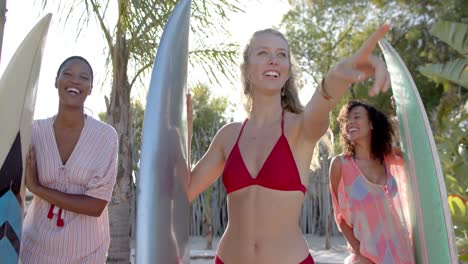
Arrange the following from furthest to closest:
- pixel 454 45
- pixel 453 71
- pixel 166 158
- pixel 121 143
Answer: pixel 453 71, pixel 454 45, pixel 121 143, pixel 166 158

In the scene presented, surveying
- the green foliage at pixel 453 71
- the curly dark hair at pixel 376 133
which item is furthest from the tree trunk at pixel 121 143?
the green foliage at pixel 453 71

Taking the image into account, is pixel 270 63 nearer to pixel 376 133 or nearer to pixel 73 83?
pixel 73 83

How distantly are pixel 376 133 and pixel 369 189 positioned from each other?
1.25 ft

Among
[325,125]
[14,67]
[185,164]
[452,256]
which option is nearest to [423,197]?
[452,256]

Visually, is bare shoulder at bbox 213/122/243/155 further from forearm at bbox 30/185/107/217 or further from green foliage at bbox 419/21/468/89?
green foliage at bbox 419/21/468/89

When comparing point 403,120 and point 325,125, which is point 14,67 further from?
point 403,120

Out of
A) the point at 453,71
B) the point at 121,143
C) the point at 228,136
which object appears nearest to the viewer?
the point at 228,136

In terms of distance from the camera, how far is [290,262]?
2055 mm

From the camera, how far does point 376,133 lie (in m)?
3.32

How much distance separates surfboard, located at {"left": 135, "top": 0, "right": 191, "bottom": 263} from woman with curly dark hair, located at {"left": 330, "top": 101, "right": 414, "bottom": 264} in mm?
1064

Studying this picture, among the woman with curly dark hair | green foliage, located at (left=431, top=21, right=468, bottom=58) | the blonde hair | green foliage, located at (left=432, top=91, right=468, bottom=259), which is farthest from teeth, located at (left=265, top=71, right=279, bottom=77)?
green foliage, located at (left=431, top=21, right=468, bottom=58)

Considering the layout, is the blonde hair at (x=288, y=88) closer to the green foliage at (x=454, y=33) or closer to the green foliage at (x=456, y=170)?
the green foliage at (x=456, y=170)

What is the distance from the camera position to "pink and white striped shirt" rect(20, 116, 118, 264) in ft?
7.72

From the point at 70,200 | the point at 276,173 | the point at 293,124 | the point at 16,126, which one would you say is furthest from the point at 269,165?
the point at 16,126
